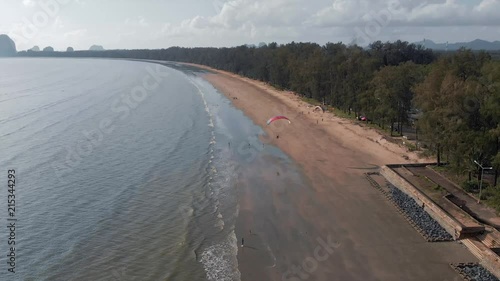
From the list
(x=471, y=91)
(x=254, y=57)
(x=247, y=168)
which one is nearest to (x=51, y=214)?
(x=247, y=168)

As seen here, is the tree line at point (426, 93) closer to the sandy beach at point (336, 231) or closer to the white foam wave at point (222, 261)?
the sandy beach at point (336, 231)

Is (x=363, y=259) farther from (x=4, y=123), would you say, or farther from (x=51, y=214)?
(x=4, y=123)

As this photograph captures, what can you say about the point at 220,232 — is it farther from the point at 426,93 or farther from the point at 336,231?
the point at 426,93

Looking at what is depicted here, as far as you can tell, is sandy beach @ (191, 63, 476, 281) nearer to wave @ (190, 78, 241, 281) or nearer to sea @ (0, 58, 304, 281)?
wave @ (190, 78, 241, 281)

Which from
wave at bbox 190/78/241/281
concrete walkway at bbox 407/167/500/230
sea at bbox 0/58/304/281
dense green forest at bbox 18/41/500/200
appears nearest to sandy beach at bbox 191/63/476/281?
wave at bbox 190/78/241/281

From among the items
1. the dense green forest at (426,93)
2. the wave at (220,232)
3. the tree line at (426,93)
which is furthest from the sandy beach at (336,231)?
the tree line at (426,93)

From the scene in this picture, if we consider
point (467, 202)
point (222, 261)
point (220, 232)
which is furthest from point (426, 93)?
point (222, 261)

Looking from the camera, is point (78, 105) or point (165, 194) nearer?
point (165, 194)

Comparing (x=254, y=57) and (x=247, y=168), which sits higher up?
(x=254, y=57)
